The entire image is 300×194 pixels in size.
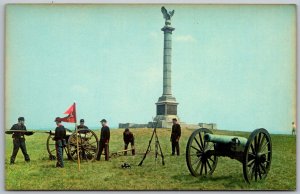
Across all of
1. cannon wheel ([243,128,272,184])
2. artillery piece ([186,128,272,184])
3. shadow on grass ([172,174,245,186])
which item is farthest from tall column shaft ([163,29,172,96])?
cannon wheel ([243,128,272,184])

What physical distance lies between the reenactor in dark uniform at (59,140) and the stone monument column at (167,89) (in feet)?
7.58

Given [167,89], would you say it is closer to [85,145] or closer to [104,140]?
[104,140]

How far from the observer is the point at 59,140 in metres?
12.1

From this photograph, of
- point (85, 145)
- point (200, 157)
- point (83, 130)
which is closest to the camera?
point (200, 157)

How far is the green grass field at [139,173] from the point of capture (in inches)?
457

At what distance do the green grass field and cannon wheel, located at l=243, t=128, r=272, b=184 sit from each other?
28cm

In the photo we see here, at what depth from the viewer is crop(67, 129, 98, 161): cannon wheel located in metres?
12.3

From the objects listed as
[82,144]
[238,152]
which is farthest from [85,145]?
[238,152]

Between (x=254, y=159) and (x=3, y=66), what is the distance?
6.02 m

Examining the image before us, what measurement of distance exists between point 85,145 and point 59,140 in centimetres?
65

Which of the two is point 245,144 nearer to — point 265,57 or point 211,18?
point 265,57

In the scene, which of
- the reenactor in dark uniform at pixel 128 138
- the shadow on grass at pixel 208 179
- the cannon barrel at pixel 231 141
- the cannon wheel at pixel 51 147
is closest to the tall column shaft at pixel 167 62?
the reenactor in dark uniform at pixel 128 138

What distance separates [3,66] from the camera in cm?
1193

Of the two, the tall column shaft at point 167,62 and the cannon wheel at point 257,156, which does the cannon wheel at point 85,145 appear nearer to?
the tall column shaft at point 167,62
